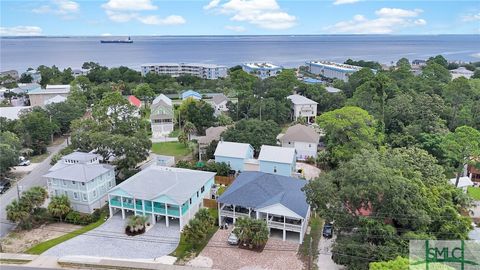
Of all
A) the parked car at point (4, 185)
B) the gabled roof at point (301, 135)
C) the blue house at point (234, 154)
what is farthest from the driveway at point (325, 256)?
the parked car at point (4, 185)

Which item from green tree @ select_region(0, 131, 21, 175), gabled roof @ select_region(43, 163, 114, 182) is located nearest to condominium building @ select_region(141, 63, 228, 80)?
green tree @ select_region(0, 131, 21, 175)

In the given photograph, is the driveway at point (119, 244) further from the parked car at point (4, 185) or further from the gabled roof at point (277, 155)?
the parked car at point (4, 185)

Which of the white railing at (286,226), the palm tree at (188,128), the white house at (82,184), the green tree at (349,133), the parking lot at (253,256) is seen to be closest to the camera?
the parking lot at (253,256)

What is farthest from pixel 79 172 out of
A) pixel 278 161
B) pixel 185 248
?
pixel 278 161

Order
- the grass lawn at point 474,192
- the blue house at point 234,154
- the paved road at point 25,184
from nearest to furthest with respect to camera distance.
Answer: the paved road at point 25,184 < the grass lawn at point 474,192 < the blue house at point 234,154

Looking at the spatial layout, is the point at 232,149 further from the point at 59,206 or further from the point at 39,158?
the point at 39,158

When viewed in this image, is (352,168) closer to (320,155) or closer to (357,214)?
(357,214)

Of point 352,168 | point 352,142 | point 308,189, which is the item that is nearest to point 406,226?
point 352,168
